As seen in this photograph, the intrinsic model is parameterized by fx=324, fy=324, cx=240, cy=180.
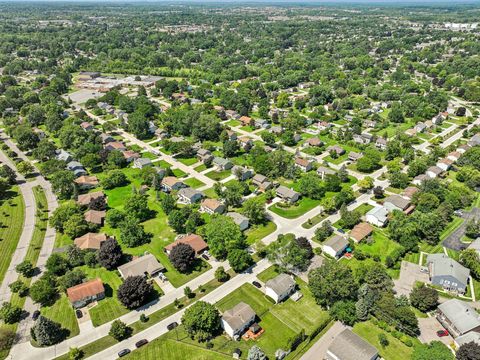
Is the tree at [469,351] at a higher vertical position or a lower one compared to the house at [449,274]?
higher

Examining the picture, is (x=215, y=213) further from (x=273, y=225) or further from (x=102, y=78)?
(x=102, y=78)

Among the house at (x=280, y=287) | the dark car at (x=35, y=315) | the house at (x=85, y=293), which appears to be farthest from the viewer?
the house at (x=280, y=287)

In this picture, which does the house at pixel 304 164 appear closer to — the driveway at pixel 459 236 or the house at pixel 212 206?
the house at pixel 212 206

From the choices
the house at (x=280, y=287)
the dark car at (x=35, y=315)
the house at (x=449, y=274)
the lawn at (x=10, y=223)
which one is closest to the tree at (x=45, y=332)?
the dark car at (x=35, y=315)

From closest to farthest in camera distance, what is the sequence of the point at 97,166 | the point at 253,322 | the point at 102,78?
the point at 253,322 < the point at 97,166 < the point at 102,78

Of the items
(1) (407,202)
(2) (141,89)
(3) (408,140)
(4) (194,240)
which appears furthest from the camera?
(2) (141,89)

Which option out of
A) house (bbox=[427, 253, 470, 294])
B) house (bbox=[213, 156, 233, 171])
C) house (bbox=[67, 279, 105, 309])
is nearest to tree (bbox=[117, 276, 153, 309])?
house (bbox=[67, 279, 105, 309])

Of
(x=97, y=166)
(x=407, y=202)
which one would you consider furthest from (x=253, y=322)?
(x=97, y=166)
